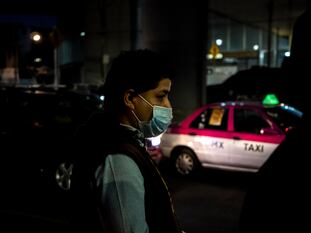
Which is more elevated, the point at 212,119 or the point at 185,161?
the point at 212,119

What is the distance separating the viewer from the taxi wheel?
10.2m

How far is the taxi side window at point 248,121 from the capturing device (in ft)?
30.7

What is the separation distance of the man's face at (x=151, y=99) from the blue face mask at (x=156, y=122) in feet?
0.05

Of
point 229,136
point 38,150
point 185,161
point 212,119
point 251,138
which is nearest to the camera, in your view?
point 38,150

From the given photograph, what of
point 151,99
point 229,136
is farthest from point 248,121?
point 151,99

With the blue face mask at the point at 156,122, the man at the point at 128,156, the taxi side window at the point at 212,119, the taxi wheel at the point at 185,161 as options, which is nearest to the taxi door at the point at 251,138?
the taxi side window at the point at 212,119

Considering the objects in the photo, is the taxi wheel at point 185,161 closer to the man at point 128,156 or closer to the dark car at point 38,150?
the dark car at point 38,150

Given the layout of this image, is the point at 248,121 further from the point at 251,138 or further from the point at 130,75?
the point at 130,75

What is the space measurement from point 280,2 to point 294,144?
31.1 m

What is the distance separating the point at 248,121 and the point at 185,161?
155 centimetres

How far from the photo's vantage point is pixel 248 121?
31.5ft

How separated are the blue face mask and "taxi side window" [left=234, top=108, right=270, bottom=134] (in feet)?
22.6

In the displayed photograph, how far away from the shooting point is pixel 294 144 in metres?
1.38

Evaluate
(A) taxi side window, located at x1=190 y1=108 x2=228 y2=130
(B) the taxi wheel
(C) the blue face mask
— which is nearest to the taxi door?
(A) taxi side window, located at x1=190 y1=108 x2=228 y2=130
